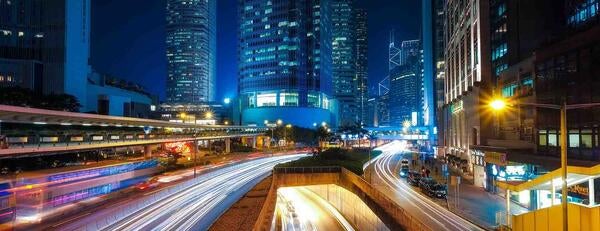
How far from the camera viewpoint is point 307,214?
5497 centimetres

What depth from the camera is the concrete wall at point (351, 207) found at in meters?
40.4

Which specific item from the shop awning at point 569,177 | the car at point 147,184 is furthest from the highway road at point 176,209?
the shop awning at point 569,177

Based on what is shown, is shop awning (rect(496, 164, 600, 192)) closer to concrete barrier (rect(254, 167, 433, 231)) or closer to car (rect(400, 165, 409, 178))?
concrete barrier (rect(254, 167, 433, 231))

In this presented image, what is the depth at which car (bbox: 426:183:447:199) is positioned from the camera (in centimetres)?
4362

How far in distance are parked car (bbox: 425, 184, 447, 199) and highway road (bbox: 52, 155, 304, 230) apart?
19.5m

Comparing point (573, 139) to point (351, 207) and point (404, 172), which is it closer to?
point (351, 207)

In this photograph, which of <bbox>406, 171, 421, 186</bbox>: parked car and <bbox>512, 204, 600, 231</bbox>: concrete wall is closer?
<bbox>512, 204, 600, 231</bbox>: concrete wall

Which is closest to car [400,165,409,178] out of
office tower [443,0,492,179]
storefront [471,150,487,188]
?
office tower [443,0,492,179]

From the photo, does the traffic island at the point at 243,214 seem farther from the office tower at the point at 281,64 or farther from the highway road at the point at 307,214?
the office tower at the point at 281,64

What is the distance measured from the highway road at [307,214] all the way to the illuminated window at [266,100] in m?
127

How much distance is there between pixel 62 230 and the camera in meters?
26.3

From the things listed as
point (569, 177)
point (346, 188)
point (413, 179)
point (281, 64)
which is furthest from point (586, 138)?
point (281, 64)

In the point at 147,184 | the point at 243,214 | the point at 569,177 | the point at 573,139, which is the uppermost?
the point at 573,139

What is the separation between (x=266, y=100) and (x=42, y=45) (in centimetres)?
9774
